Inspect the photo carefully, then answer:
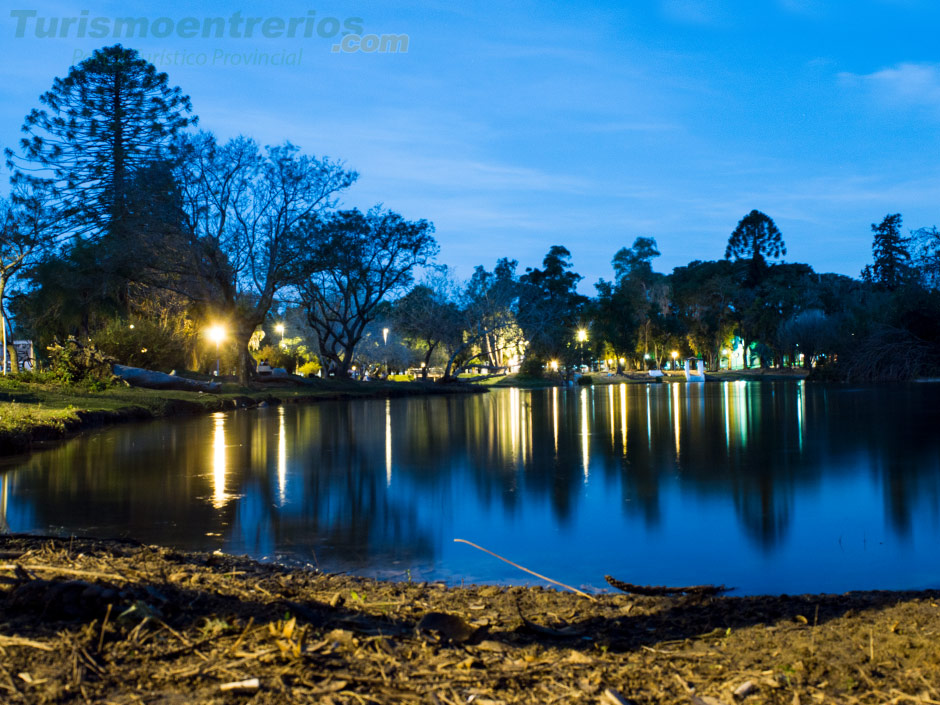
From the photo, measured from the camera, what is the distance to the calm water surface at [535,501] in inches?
259

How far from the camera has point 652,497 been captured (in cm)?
967

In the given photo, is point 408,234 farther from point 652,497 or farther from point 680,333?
point 680,333

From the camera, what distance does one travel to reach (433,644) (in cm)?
388

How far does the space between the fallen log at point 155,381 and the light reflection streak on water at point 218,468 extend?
12.1m

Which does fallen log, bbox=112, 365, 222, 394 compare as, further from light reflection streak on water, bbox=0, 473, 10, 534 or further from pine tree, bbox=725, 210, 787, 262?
pine tree, bbox=725, 210, 787, 262

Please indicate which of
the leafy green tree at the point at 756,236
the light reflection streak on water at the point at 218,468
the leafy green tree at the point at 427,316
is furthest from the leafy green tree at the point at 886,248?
the light reflection streak on water at the point at 218,468

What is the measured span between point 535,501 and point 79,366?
75.6ft

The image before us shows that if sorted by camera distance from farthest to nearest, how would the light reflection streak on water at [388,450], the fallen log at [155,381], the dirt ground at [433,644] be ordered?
the fallen log at [155,381], the light reflection streak on water at [388,450], the dirt ground at [433,644]

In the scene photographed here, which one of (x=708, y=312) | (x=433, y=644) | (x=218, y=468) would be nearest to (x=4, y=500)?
(x=218, y=468)

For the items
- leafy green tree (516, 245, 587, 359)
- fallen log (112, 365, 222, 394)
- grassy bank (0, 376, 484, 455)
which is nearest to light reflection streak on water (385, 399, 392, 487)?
grassy bank (0, 376, 484, 455)

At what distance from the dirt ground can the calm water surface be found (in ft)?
3.82

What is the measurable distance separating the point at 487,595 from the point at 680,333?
92.4 meters

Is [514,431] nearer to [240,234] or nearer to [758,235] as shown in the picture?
[240,234]

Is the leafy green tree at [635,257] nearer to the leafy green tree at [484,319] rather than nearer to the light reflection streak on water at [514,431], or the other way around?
the leafy green tree at [484,319]
